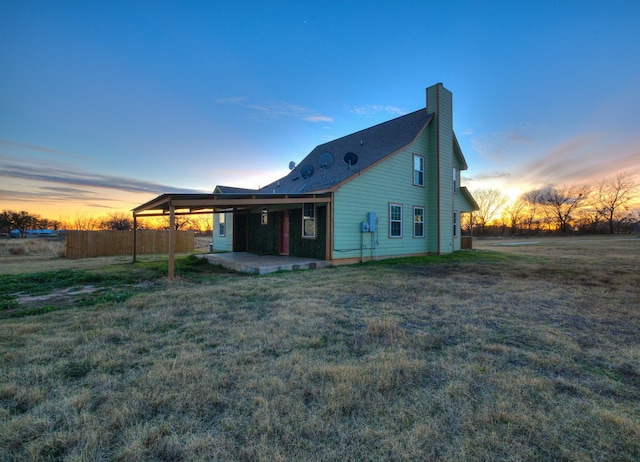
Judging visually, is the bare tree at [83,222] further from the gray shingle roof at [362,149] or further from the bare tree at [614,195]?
the bare tree at [614,195]

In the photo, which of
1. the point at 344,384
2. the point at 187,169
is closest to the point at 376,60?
the point at 187,169

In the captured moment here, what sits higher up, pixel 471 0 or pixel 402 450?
pixel 471 0

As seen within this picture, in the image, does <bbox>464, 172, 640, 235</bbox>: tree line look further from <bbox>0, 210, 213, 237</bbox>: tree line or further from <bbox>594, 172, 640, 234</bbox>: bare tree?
<bbox>0, 210, 213, 237</bbox>: tree line

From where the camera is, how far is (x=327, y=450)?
68.3 inches

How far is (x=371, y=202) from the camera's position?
11.9 m

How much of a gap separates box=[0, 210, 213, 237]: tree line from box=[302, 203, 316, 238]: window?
27.7m

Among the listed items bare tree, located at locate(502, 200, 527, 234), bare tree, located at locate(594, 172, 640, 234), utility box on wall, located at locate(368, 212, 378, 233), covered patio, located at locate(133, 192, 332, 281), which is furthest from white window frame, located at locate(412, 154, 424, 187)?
bare tree, located at locate(594, 172, 640, 234)

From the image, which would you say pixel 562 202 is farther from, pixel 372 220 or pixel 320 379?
pixel 320 379

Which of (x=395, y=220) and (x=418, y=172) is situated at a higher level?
(x=418, y=172)

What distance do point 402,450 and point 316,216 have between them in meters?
9.81

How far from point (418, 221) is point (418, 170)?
253cm

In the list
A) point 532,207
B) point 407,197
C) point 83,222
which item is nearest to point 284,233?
point 407,197

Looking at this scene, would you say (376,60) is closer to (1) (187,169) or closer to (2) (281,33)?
(2) (281,33)

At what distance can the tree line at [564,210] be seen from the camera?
4406 cm
